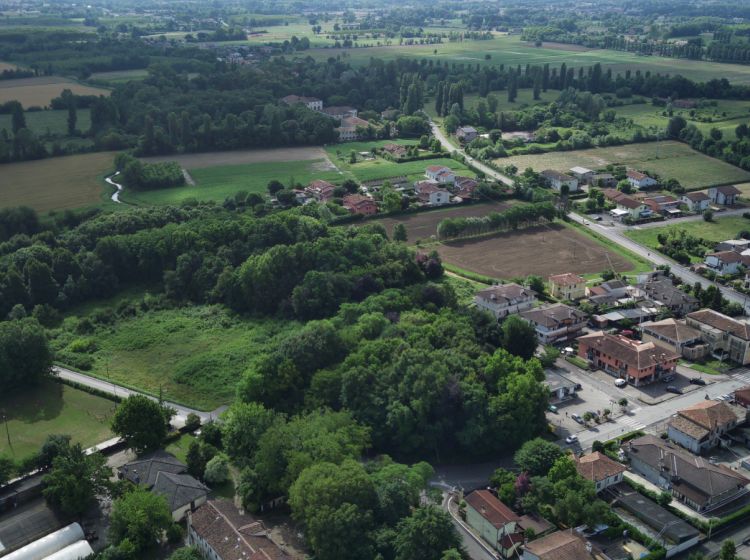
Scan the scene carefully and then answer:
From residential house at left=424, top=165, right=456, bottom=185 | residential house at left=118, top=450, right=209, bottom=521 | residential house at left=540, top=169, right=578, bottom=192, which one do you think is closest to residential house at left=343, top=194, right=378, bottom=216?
residential house at left=424, top=165, right=456, bottom=185

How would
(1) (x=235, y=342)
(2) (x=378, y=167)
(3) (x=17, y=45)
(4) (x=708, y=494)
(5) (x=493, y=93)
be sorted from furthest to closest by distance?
(3) (x=17, y=45) → (5) (x=493, y=93) → (2) (x=378, y=167) → (1) (x=235, y=342) → (4) (x=708, y=494)

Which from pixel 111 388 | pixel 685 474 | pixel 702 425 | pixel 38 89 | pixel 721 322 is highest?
pixel 38 89

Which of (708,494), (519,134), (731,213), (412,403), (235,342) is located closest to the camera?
(708,494)

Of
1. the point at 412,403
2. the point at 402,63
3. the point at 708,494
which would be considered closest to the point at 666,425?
the point at 708,494

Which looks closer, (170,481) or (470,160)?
(170,481)

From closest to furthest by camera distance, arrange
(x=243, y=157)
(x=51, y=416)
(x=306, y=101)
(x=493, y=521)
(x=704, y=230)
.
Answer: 1. (x=493, y=521)
2. (x=51, y=416)
3. (x=704, y=230)
4. (x=243, y=157)
5. (x=306, y=101)

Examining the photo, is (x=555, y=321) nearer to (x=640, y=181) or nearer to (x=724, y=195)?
(x=724, y=195)

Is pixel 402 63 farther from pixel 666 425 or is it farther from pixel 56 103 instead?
pixel 666 425

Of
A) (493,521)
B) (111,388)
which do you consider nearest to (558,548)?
(493,521)
